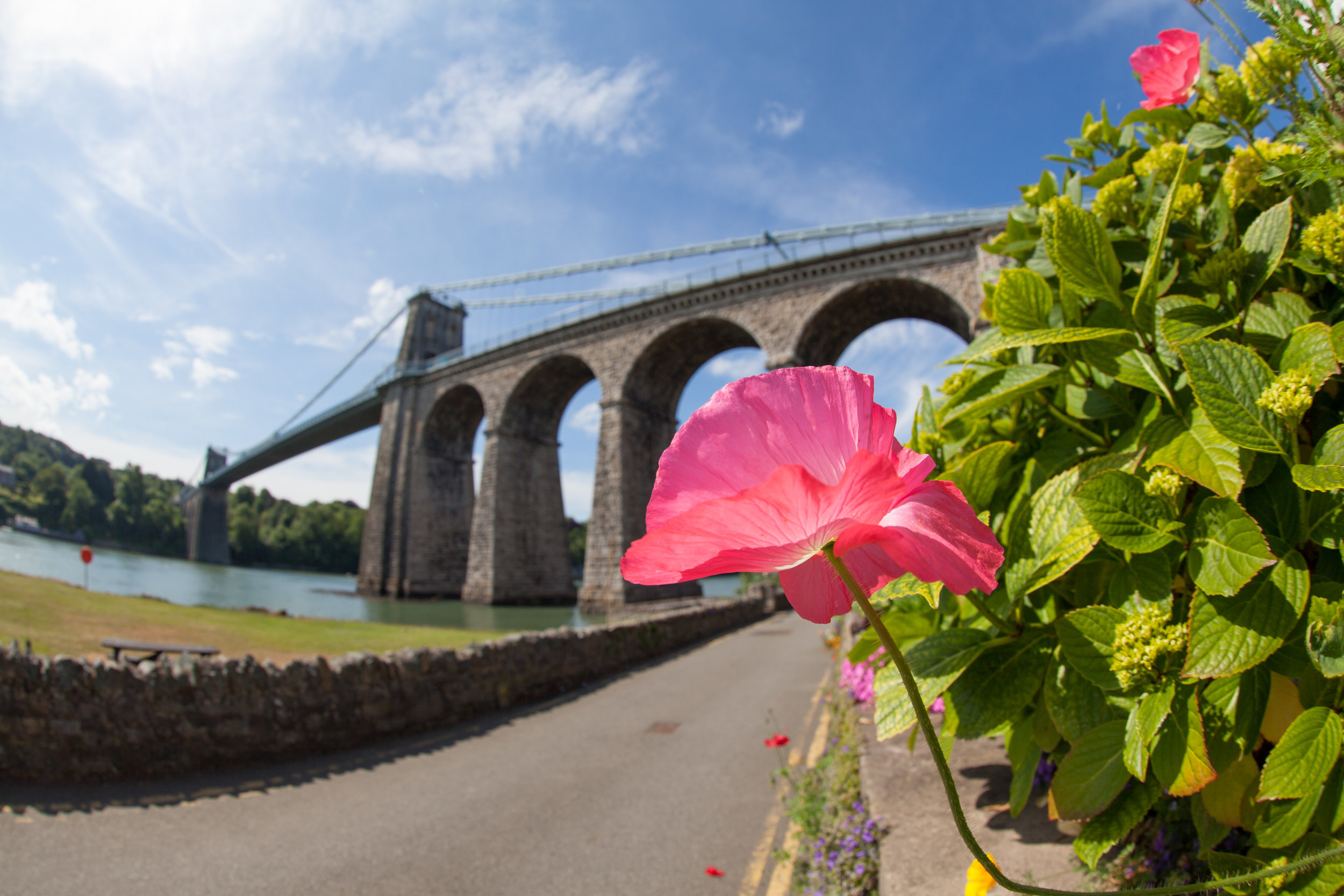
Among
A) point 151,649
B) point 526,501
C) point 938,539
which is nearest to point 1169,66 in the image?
point 938,539

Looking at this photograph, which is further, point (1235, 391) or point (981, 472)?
point (981, 472)

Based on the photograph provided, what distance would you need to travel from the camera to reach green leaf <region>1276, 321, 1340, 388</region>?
80 cm

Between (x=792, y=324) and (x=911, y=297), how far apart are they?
13.1 feet

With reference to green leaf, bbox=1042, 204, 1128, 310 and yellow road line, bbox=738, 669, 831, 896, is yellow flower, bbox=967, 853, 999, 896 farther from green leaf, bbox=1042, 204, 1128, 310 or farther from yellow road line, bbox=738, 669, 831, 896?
yellow road line, bbox=738, 669, 831, 896

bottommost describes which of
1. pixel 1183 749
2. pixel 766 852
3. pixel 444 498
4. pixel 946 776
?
pixel 766 852

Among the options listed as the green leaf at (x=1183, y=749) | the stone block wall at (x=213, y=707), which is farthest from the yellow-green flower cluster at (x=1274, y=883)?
the stone block wall at (x=213, y=707)

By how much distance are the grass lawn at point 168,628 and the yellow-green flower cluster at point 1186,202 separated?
328 inches

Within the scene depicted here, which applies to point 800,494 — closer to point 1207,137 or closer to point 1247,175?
point 1247,175

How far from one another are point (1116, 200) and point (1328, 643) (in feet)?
3.17

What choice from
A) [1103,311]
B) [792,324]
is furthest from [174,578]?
[1103,311]

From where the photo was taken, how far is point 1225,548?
79 cm

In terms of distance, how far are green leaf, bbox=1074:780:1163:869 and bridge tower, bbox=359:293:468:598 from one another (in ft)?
113

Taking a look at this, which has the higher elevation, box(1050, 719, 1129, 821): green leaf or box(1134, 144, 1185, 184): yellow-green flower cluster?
box(1134, 144, 1185, 184): yellow-green flower cluster

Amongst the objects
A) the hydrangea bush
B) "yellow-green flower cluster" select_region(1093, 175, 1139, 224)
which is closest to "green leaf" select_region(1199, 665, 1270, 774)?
the hydrangea bush
